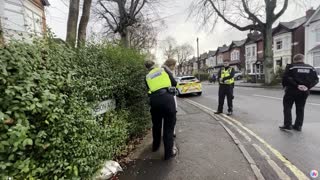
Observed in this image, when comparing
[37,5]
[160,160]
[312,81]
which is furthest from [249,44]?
[160,160]

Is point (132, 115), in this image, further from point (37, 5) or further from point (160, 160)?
point (37, 5)

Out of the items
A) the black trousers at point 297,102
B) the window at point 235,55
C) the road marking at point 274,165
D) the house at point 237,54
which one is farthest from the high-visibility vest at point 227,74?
the window at point 235,55

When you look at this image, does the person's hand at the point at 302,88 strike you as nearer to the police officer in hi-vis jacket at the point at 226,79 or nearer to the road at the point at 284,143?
the road at the point at 284,143

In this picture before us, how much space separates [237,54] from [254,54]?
31.7ft

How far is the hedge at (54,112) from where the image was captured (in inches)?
77.6

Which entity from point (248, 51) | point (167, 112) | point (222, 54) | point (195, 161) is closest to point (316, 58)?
point (248, 51)

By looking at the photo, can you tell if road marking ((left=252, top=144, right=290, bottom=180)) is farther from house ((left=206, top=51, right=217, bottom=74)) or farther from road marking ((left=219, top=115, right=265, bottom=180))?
house ((left=206, top=51, right=217, bottom=74))

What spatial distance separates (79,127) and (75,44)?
4.92ft

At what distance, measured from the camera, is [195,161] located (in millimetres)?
4160

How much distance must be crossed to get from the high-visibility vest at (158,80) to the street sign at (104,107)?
76 centimetres

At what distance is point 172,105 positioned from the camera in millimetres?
4246

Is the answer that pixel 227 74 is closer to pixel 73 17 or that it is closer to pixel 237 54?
pixel 73 17

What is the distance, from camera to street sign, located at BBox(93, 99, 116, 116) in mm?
3598

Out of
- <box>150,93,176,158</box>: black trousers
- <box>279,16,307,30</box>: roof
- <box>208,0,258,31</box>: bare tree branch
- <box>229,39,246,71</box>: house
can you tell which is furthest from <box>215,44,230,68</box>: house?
<box>150,93,176,158</box>: black trousers
